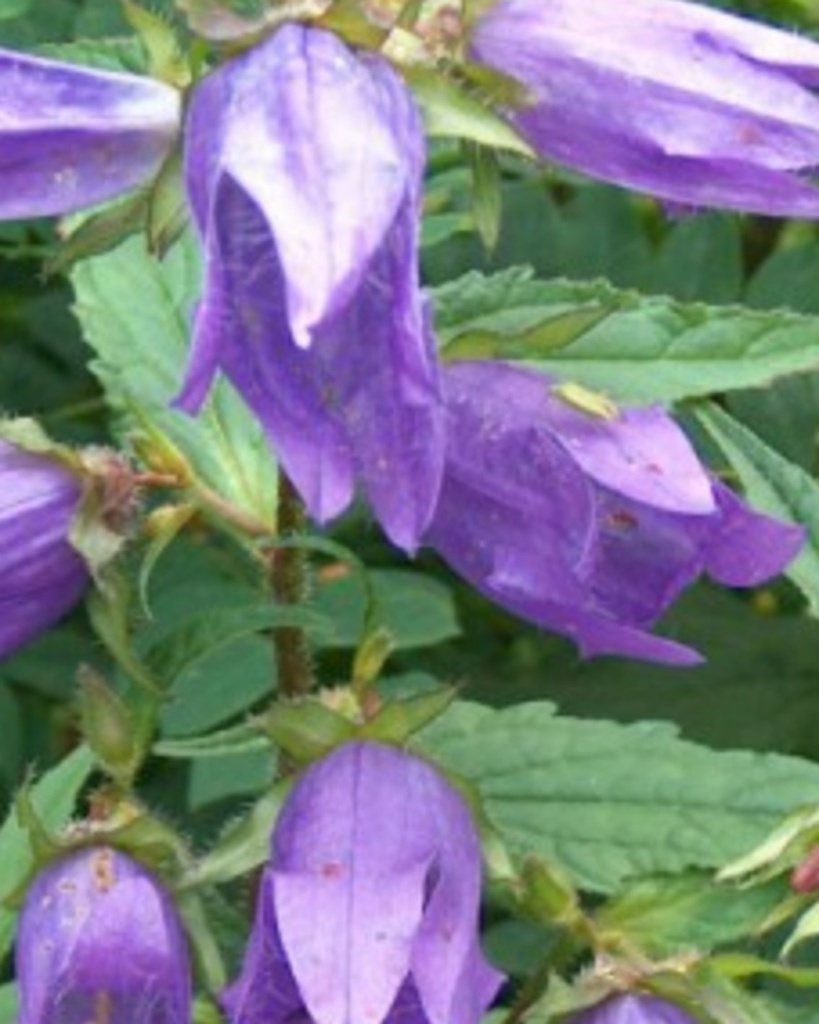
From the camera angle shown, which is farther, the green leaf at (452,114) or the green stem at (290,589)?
the green stem at (290,589)

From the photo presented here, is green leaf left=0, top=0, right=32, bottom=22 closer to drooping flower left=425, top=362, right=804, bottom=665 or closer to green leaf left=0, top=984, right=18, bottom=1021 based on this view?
drooping flower left=425, top=362, right=804, bottom=665

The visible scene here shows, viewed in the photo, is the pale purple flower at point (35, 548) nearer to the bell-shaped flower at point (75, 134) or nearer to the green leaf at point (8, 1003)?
the bell-shaped flower at point (75, 134)

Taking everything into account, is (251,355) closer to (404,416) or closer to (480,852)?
(404,416)

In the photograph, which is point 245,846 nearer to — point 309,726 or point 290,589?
point 309,726

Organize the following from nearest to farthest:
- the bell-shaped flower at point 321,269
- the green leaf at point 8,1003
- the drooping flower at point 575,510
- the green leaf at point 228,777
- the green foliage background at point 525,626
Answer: the bell-shaped flower at point 321,269 < the drooping flower at point 575,510 < the green foliage background at point 525,626 < the green leaf at point 8,1003 < the green leaf at point 228,777

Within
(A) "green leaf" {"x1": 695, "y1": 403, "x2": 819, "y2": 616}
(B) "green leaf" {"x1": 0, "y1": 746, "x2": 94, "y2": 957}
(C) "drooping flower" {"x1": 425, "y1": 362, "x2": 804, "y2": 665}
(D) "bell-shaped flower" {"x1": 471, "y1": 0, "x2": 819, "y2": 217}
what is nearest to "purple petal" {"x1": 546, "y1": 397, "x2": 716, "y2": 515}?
(C) "drooping flower" {"x1": 425, "y1": 362, "x2": 804, "y2": 665}

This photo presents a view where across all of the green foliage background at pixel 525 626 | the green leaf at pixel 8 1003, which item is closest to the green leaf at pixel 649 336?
the green foliage background at pixel 525 626

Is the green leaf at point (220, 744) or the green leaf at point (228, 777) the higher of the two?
the green leaf at point (220, 744)
